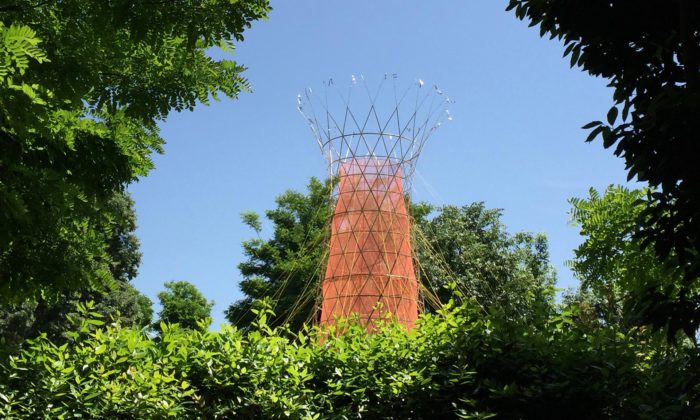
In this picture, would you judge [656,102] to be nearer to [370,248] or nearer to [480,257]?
[370,248]

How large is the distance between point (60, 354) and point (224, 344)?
3.92 feet

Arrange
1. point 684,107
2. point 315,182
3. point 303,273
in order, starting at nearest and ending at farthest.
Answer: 1. point 684,107
2. point 303,273
3. point 315,182

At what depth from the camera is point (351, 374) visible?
5281 mm

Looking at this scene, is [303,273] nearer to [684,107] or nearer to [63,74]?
[63,74]

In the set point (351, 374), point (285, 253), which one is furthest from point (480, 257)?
point (351, 374)

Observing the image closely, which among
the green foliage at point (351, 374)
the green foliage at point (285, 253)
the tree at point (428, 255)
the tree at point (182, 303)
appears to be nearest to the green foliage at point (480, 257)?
the tree at point (428, 255)

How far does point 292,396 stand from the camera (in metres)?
5.06

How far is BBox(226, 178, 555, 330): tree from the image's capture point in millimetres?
25375

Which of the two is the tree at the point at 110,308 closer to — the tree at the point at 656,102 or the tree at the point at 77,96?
the tree at the point at 77,96

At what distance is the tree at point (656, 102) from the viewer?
2.98 metres

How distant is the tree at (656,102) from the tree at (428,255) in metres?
21.0

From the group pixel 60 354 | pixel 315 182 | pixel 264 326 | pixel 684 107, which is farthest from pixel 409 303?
pixel 315 182

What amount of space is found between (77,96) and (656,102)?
3.72m

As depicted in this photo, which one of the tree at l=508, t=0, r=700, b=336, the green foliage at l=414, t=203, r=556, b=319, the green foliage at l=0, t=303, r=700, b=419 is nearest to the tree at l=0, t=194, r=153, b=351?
the green foliage at l=414, t=203, r=556, b=319
